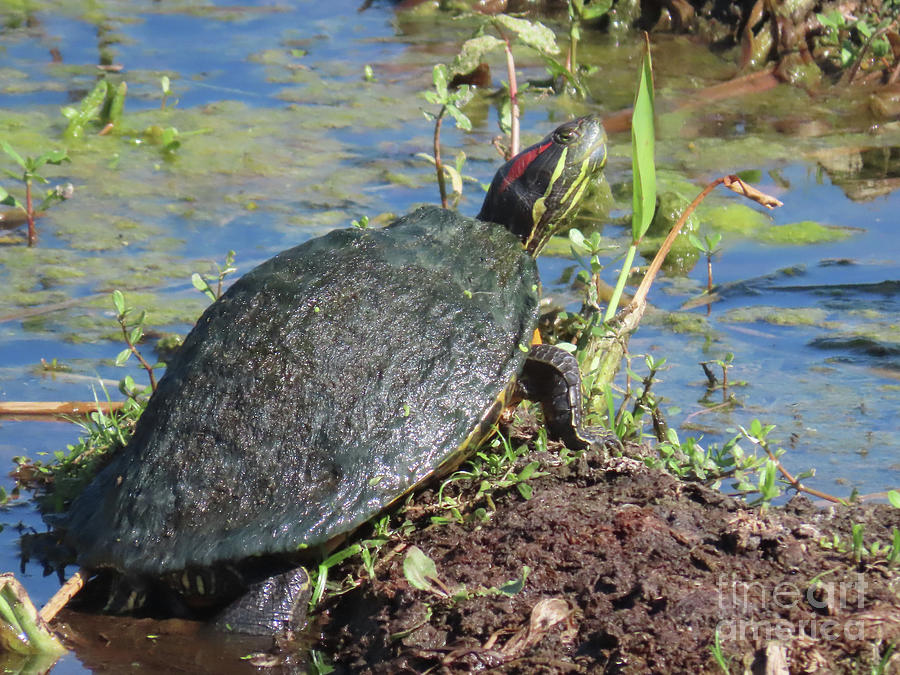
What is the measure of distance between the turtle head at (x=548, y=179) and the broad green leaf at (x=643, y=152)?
0.57 meters

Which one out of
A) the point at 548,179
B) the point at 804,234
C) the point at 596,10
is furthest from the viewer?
the point at 596,10

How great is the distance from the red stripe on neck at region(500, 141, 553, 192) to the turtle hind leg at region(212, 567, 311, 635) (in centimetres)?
221

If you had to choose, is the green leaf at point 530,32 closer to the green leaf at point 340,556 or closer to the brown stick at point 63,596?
the green leaf at point 340,556

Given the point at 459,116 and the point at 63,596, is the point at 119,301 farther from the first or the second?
the point at 459,116

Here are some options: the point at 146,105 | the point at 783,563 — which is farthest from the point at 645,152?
the point at 146,105

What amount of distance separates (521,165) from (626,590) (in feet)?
7.70

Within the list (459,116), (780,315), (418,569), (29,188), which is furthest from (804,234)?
(29,188)

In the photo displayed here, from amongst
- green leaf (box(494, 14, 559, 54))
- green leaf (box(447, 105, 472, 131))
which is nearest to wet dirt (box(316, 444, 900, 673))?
green leaf (box(447, 105, 472, 131))

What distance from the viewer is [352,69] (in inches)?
399

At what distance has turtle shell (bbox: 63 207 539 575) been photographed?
3230mm

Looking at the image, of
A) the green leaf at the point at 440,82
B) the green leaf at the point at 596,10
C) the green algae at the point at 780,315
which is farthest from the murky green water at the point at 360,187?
the green leaf at the point at 440,82

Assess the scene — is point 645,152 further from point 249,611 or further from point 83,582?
point 83,582

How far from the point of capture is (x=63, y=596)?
336 centimetres

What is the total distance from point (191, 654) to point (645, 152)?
8.25 feet
